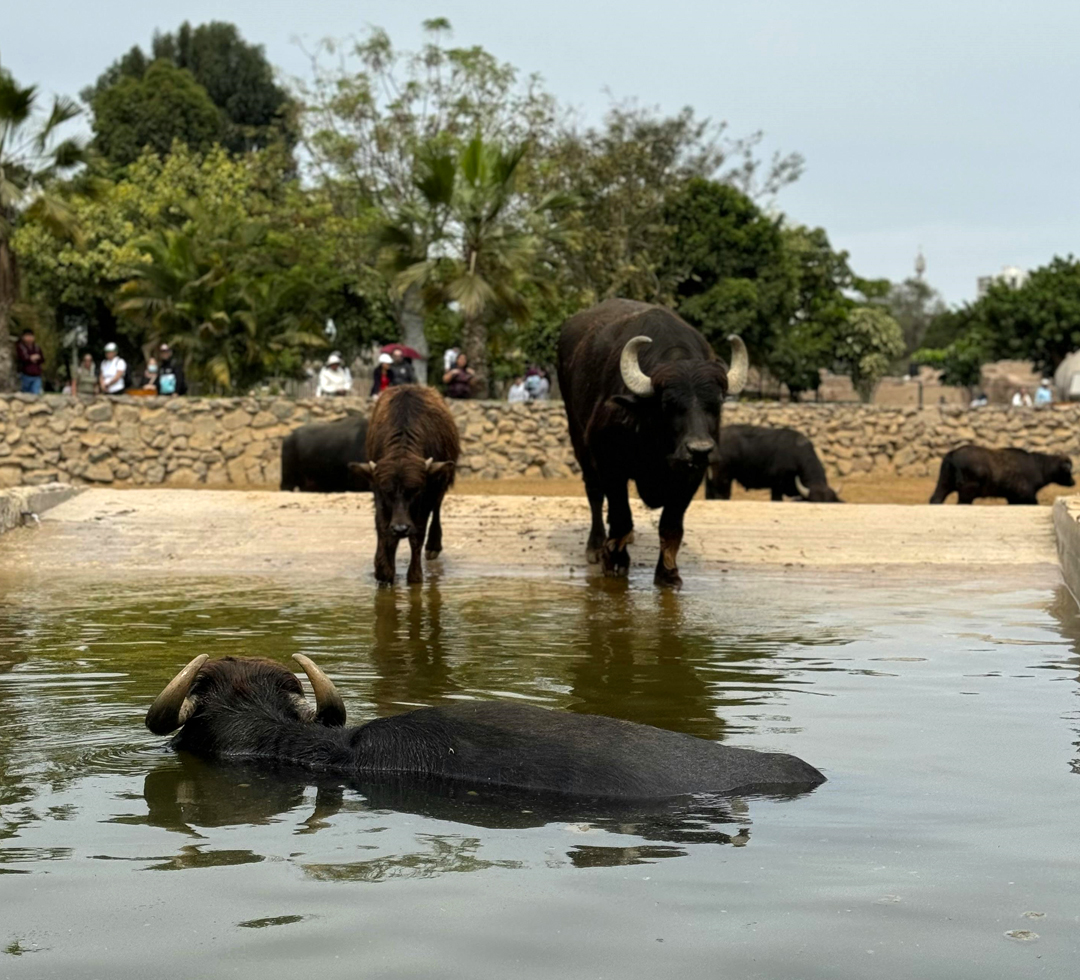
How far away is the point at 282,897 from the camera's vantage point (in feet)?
13.7

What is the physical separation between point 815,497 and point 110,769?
17.5 metres

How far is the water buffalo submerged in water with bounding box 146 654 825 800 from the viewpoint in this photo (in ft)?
17.0

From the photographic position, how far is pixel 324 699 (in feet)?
19.4

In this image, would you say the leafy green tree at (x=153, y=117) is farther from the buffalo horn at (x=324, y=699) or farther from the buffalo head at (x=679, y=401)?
the buffalo horn at (x=324, y=699)

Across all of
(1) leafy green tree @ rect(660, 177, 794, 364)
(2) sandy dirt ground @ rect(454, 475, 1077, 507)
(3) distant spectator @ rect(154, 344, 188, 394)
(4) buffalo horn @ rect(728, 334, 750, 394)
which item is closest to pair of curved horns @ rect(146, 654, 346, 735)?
(4) buffalo horn @ rect(728, 334, 750, 394)

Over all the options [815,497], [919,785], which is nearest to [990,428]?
[815,497]

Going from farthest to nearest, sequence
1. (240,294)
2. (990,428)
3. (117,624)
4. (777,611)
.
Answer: (240,294), (990,428), (777,611), (117,624)

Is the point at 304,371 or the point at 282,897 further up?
the point at 304,371

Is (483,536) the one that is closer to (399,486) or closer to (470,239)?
(399,486)

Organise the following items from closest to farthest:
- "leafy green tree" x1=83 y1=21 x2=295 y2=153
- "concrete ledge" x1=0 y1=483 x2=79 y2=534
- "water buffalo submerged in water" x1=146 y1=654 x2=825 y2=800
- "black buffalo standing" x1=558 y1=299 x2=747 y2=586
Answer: "water buffalo submerged in water" x1=146 y1=654 x2=825 y2=800 < "black buffalo standing" x1=558 y1=299 x2=747 y2=586 < "concrete ledge" x1=0 y1=483 x2=79 y2=534 < "leafy green tree" x1=83 y1=21 x2=295 y2=153

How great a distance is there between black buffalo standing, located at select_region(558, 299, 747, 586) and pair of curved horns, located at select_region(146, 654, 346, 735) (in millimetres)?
5472

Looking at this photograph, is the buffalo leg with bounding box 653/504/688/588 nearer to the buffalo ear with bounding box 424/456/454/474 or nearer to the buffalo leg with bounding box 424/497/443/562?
the buffalo ear with bounding box 424/456/454/474

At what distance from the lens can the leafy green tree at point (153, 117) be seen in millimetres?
55531

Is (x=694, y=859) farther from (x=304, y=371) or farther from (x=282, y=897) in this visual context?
(x=304, y=371)
